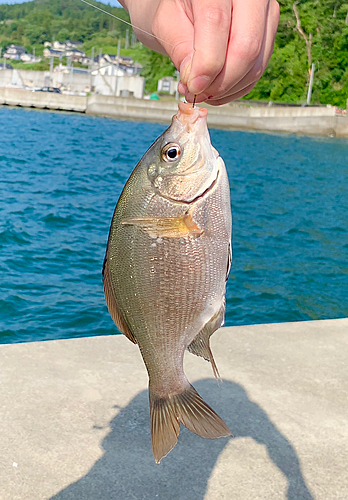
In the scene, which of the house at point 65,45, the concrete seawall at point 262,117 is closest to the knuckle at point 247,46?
the concrete seawall at point 262,117

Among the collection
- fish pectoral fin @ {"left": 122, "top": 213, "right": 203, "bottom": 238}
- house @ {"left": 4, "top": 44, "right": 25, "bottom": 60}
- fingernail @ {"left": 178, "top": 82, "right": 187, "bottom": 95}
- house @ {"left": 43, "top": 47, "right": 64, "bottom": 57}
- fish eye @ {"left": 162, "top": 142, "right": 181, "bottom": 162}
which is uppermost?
fingernail @ {"left": 178, "top": 82, "right": 187, "bottom": 95}

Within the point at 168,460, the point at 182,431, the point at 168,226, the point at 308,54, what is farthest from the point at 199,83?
the point at 308,54

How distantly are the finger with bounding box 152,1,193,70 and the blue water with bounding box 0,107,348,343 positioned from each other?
5.81 meters

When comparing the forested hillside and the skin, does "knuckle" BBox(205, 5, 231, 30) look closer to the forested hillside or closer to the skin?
the skin

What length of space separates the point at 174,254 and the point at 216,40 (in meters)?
0.65

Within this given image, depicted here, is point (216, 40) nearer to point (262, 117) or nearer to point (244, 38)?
point (244, 38)

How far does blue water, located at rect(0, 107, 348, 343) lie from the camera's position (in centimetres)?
816

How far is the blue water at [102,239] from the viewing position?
816 centimetres

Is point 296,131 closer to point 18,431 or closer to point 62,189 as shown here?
point 62,189

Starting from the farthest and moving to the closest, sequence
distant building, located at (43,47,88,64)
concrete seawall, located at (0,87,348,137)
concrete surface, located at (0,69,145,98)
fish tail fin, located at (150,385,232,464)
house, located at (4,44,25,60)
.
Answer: house, located at (4,44,25,60)
distant building, located at (43,47,88,64)
concrete surface, located at (0,69,145,98)
concrete seawall, located at (0,87,348,137)
fish tail fin, located at (150,385,232,464)

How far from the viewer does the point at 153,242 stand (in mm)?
1813

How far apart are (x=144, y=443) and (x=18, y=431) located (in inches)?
30.5

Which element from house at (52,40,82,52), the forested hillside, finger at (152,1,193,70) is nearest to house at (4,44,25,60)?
house at (52,40,82,52)

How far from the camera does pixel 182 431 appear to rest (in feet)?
12.0
